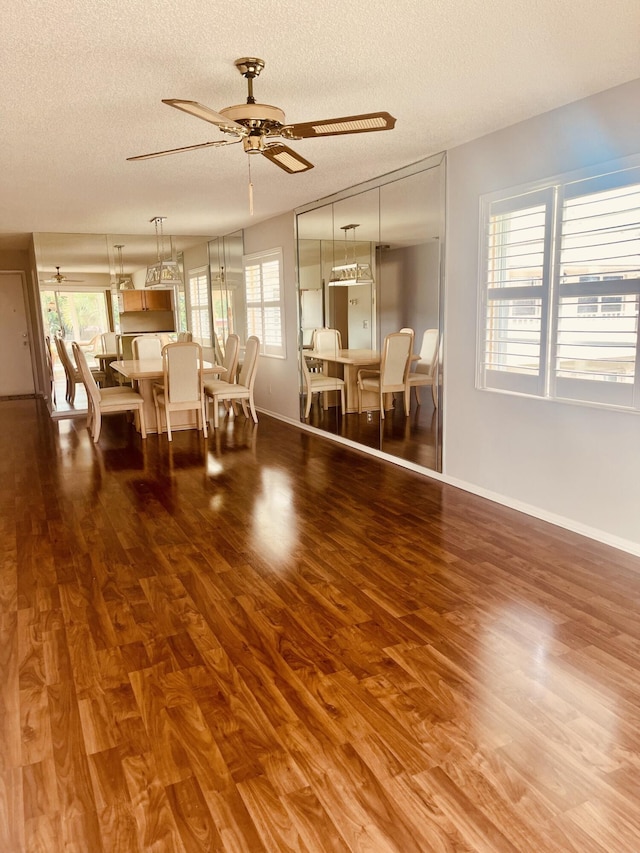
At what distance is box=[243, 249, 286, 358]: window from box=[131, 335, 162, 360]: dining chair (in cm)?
137

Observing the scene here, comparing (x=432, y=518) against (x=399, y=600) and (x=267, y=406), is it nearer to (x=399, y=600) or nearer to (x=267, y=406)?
(x=399, y=600)

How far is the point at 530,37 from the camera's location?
102 inches

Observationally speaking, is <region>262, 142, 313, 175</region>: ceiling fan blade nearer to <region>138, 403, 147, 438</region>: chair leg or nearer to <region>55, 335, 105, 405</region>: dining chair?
<region>138, 403, 147, 438</region>: chair leg

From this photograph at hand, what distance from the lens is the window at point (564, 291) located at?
10.6 feet

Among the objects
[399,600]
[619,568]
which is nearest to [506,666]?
[399,600]

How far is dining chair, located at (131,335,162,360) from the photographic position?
8.52m

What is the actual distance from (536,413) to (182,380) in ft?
13.2

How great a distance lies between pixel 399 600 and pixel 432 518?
1.18 metres

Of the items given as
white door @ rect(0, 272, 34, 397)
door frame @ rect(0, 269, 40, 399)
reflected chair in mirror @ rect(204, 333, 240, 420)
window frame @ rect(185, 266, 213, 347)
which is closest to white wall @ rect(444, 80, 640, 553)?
reflected chair in mirror @ rect(204, 333, 240, 420)

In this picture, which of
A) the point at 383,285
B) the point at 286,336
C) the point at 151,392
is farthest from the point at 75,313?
the point at 383,285

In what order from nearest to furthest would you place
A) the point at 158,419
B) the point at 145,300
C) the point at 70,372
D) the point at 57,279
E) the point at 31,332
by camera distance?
the point at 158,419 → the point at 57,279 → the point at 70,372 → the point at 145,300 → the point at 31,332

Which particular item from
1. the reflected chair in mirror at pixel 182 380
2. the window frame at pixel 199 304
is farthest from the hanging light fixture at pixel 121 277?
the reflected chair in mirror at pixel 182 380

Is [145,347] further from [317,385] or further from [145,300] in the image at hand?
[317,385]

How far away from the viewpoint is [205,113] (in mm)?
2553
